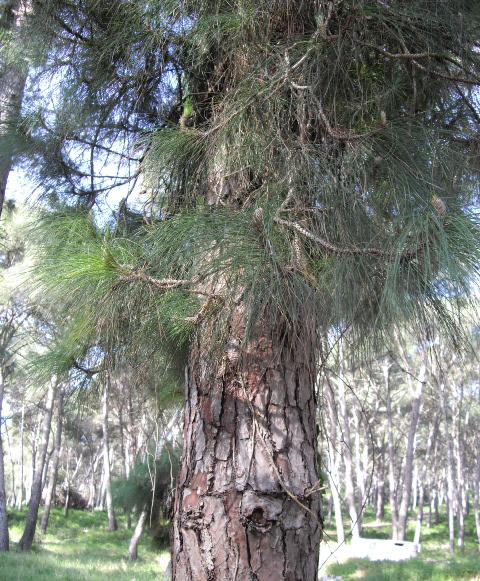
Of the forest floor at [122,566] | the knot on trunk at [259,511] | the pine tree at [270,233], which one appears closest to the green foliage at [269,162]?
the pine tree at [270,233]

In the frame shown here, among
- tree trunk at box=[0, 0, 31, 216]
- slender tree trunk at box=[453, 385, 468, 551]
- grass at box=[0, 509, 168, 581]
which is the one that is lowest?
grass at box=[0, 509, 168, 581]

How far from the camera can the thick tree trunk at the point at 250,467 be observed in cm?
155

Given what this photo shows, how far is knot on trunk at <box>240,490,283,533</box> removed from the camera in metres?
1.55

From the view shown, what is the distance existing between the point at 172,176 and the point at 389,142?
0.73 m

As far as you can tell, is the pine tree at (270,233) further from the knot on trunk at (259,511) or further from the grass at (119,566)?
the grass at (119,566)

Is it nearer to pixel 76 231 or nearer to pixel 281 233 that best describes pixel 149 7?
pixel 76 231

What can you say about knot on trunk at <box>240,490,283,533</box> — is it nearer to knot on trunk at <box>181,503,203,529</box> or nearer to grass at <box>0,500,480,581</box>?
knot on trunk at <box>181,503,203,529</box>

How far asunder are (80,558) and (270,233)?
11.8 m

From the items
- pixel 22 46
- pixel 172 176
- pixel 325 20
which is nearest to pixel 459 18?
pixel 325 20

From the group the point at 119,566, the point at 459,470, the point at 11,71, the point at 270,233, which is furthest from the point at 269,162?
the point at 459,470

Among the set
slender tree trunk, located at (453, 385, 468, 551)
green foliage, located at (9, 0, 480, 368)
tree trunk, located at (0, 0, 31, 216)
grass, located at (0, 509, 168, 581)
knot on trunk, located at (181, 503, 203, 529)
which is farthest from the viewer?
slender tree trunk, located at (453, 385, 468, 551)

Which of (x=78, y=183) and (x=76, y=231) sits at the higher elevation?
(x=78, y=183)

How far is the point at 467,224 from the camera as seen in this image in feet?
4.15

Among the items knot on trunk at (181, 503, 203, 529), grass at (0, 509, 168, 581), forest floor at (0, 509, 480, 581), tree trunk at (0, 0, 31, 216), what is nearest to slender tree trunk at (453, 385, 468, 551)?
forest floor at (0, 509, 480, 581)
